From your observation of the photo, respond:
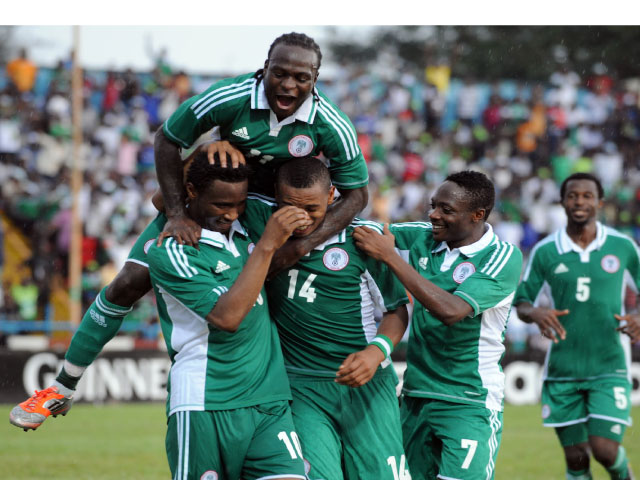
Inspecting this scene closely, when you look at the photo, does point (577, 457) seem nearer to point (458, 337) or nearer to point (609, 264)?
point (609, 264)

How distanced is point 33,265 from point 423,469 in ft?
37.6

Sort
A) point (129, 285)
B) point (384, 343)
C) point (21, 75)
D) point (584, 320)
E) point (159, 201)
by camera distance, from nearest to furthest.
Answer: point (384, 343), point (159, 201), point (129, 285), point (584, 320), point (21, 75)

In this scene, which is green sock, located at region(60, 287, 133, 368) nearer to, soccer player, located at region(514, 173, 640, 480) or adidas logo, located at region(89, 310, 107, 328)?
adidas logo, located at region(89, 310, 107, 328)

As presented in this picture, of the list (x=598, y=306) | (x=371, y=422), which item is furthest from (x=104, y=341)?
(x=598, y=306)

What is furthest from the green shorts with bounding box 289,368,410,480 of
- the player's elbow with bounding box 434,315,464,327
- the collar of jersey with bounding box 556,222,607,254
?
the collar of jersey with bounding box 556,222,607,254

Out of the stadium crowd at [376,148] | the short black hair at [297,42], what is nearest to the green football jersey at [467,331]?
the short black hair at [297,42]

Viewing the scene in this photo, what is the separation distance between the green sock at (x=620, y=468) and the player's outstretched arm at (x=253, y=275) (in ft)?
13.8

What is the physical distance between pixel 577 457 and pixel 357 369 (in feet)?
12.5

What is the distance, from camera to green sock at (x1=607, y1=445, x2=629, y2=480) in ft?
24.9

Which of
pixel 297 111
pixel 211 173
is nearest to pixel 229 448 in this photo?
pixel 211 173

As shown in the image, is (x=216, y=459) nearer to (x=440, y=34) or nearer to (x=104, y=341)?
(x=104, y=341)

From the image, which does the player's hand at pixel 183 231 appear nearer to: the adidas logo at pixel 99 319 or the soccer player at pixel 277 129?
the soccer player at pixel 277 129

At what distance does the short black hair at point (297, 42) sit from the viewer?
16.7 ft

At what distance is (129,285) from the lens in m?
5.60
